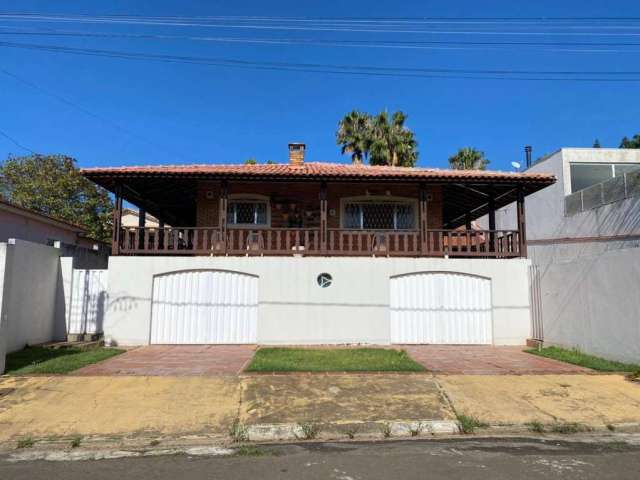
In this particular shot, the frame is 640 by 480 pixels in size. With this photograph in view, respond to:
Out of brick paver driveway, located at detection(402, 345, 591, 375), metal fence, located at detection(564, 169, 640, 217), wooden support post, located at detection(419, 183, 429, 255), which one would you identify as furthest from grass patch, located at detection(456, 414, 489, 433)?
metal fence, located at detection(564, 169, 640, 217)

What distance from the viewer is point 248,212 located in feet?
47.7

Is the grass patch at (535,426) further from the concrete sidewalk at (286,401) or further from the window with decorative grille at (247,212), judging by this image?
the window with decorative grille at (247,212)

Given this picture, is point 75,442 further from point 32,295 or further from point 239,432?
point 32,295

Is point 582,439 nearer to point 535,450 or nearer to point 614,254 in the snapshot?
point 535,450

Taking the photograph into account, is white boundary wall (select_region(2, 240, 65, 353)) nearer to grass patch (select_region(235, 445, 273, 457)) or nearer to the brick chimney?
grass patch (select_region(235, 445, 273, 457))

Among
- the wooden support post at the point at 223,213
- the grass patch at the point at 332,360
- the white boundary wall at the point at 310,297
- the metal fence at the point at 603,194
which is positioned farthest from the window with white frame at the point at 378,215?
the metal fence at the point at 603,194

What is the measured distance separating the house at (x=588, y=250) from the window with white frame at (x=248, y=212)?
791 cm

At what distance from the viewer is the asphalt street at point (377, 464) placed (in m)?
4.33

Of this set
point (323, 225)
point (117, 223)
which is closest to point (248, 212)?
point (323, 225)

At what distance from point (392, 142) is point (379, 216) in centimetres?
1388

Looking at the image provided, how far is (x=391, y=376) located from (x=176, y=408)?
343 cm

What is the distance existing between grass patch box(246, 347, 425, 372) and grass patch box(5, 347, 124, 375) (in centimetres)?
314

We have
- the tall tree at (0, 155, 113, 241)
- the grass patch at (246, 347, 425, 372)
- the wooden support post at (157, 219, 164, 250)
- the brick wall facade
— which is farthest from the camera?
the tall tree at (0, 155, 113, 241)

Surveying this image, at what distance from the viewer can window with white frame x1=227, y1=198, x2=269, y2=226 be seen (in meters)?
14.4
